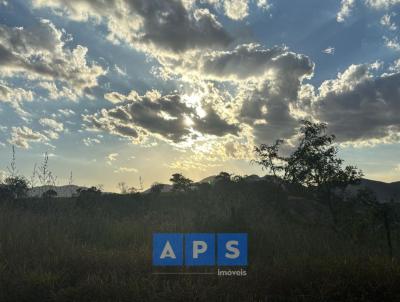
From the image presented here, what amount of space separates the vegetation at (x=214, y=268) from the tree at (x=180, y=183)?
5.73m

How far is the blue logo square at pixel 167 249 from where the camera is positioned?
7359 millimetres

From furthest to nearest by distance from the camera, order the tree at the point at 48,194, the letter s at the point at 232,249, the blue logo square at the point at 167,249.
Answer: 1. the tree at the point at 48,194
2. the letter s at the point at 232,249
3. the blue logo square at the point at 167,249

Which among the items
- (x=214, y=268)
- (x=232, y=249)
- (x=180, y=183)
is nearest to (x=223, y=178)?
(x=180, y=183)

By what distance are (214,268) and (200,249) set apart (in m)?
1.15

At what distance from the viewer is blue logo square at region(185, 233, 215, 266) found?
24.8ft

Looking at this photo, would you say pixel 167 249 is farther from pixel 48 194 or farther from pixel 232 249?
pixel 48 194

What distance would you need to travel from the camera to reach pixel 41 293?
19.5ft

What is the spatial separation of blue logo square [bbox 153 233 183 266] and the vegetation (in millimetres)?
209

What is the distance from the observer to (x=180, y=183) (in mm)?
22047

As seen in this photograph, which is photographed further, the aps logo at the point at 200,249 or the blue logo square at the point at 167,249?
the aps logo at the point at 200,249

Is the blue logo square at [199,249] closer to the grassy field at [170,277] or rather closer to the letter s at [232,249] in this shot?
the letter s at [232,249]

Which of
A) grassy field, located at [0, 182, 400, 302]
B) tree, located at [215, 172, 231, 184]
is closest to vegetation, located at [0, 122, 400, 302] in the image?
grassy field, located at [0, 182, 400, 302]

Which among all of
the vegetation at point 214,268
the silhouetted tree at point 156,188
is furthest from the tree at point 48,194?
the silhouetted tree at point 156,188

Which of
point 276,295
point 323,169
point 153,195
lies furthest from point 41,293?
point 153,195
